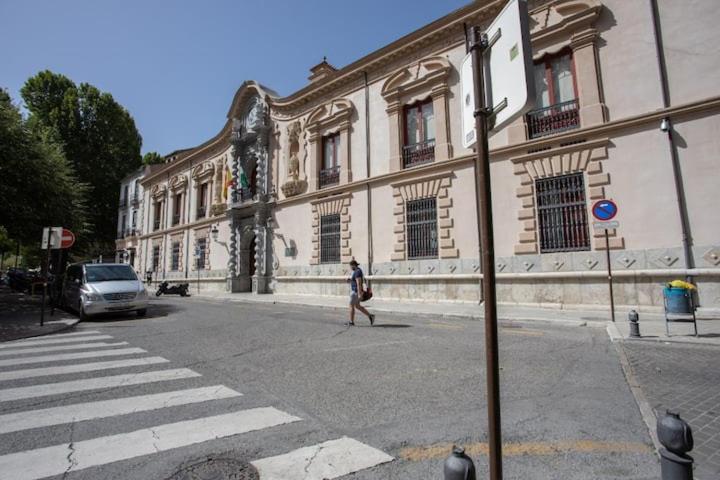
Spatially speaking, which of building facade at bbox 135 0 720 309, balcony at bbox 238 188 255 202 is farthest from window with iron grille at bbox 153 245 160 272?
building facade at bbox 135 0 720 309

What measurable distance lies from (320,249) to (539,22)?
1302 cm

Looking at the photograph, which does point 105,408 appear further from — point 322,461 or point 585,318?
point 585,318

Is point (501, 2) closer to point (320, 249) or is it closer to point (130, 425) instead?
point (320, 249)

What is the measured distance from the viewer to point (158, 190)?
112ft

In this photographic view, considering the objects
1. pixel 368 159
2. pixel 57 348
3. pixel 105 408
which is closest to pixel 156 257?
pixel 368 159

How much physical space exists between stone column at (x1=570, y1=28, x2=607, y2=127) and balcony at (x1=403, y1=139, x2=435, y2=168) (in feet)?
18.0

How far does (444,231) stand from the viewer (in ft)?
48.5

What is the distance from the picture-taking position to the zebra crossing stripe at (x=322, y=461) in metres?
2.60

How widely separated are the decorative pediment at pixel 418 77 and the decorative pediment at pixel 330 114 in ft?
7.62

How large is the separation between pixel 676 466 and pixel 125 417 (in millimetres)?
4286

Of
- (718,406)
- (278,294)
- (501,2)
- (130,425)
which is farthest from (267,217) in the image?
(718,406)

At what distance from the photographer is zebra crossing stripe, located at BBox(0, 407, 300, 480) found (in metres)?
2.78

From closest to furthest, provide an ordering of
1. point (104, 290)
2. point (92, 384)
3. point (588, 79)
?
point (92, 384)
point (104, 290)
point (588, 79)

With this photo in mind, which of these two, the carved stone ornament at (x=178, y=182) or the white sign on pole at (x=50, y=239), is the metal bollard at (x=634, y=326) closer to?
the white sign on pole at (x=50, y=239)
